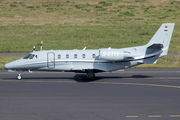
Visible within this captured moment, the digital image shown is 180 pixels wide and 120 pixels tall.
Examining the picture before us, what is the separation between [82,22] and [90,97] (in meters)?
47.8

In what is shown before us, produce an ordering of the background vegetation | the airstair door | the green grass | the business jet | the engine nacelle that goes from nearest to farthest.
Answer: the engine nacelle < the business jet < the airstair door < the green grass < the background vegetation

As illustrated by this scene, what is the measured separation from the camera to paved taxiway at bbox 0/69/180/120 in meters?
15.7

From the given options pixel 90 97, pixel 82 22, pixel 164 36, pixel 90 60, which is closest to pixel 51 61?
pixel 90 60

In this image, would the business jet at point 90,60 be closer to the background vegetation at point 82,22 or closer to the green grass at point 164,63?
the green grass at point 164,63

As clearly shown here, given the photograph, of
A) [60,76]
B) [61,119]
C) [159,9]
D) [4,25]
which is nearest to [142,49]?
[60,76]

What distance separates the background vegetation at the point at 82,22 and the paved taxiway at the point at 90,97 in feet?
71.9

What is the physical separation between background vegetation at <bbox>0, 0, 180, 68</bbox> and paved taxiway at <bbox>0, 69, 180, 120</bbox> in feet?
71.9

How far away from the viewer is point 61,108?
55.3 ft

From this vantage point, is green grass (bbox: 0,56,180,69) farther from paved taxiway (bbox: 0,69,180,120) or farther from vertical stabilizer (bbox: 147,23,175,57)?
vertical stabilizer (bbox: 147,23,175,57)

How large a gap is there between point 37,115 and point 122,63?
475 inches

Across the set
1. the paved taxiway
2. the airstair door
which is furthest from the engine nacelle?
the airstair door

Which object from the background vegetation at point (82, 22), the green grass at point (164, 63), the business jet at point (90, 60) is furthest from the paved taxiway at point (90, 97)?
the background vegetation at point (82, 22)

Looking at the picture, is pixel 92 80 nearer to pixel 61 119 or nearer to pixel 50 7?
pixel 61 119

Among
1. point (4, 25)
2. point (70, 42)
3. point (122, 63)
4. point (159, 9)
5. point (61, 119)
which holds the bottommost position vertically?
point (61, 119)
